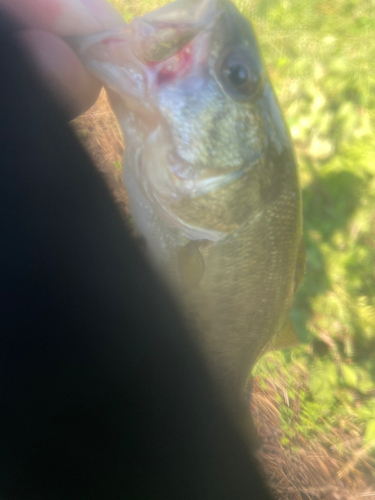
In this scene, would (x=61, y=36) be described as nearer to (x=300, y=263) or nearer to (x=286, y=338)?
(x=300, y=263)

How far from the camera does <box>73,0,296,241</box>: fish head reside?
74 centimetres

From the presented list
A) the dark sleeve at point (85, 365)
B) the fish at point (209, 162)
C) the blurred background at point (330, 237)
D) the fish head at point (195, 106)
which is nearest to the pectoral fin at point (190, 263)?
the fish at point (209, 162)

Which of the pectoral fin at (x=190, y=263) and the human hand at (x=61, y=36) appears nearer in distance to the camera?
the human hand at (x=61, y=36)

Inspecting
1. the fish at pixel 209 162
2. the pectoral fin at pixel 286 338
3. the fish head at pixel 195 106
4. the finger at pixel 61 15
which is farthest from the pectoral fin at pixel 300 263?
the finger at pixel 61 15

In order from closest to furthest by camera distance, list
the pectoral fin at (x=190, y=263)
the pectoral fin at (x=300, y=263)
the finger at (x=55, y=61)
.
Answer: the finger at (x=55, y=61) → the pectoral fin at (x=190, y=263) → the pectoral fin at (x=300, y=263)

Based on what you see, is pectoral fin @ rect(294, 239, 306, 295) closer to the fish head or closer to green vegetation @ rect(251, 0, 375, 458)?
the fish head

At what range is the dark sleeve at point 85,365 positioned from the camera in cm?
172

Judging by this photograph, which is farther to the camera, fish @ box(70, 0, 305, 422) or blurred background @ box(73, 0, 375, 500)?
blurred background @ box(73, 0, 375, 500)

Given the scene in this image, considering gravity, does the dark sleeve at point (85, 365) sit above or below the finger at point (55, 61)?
below

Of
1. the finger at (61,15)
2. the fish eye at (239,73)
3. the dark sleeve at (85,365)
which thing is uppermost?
the finger at (61,15)

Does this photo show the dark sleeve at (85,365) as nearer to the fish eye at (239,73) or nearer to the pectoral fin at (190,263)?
the pectoral fin at (190,263)

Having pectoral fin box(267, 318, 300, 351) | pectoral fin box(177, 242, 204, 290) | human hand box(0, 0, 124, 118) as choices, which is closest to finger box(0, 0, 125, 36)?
human hand box(0, 0, 124, 118)

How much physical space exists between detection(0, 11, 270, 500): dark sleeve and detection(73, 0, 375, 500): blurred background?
0.61m

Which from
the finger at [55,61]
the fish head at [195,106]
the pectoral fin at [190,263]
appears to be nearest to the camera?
the fish head at [195,106]
